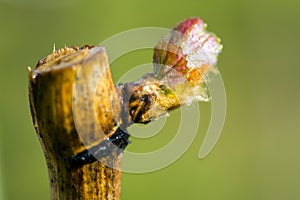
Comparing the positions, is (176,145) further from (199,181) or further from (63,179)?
(199,181)

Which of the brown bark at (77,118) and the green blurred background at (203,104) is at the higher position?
the green blurred background at (203,104)

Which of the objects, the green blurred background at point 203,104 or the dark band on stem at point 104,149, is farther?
the green blurred background at point 203,104

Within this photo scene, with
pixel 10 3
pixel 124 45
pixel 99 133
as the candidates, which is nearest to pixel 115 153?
pixel 99 133

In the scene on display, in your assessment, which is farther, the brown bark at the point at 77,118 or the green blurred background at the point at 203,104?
the green blurred background at the point at 203,104

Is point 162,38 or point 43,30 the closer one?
point 162,38

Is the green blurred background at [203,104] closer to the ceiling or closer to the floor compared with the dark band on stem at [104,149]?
closer to the ceiling

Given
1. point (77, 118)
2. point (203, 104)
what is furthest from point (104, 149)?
point (203, 104)

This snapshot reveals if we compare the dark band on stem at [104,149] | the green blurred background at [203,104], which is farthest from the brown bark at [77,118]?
the green blurred background at [203,104]

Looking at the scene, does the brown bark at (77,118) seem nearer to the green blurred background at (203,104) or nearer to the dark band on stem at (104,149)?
the dark band on stem at (104,149)
